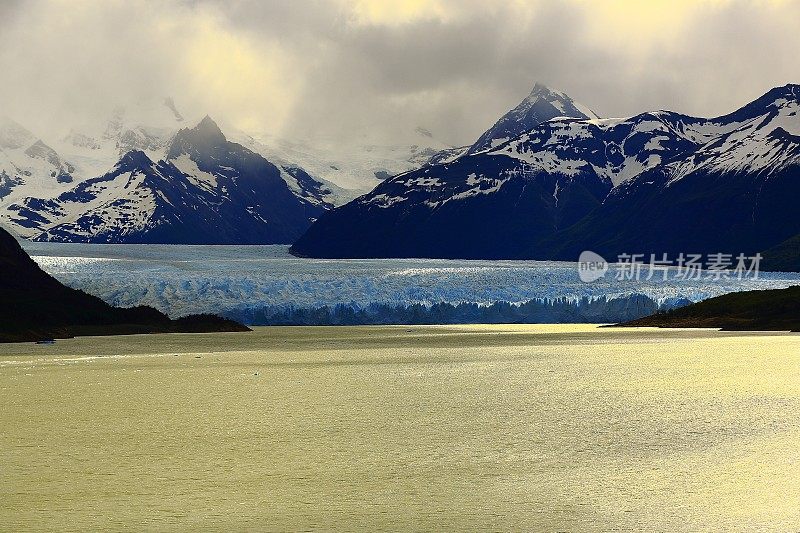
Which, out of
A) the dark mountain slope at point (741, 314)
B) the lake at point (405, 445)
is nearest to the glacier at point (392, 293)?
the dark mountain slope at point (741, 314)

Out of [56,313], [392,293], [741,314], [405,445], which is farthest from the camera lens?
[392,293]

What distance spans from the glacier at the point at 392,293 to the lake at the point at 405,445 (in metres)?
42.6

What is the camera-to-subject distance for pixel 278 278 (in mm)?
97688

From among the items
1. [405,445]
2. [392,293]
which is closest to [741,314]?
[392,293]

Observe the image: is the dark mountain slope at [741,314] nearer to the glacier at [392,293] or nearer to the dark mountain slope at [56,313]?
the glacier at [392,293]

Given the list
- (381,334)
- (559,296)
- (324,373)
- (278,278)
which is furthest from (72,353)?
(559,296)

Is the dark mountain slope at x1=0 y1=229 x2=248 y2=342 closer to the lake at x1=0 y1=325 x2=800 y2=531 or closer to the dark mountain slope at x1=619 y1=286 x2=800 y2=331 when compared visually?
the lake at x1=0 y1=325 x2=800 y2=531

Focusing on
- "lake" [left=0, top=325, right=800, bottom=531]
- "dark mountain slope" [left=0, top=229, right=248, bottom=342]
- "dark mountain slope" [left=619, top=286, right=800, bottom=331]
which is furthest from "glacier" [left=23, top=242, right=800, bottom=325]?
"lake" [left=0, top=325, right=800, bottom=531]

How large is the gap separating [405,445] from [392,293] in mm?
70459

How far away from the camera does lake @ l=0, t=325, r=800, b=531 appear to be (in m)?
18.0

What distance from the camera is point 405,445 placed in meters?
24.8

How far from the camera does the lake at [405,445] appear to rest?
17953mm

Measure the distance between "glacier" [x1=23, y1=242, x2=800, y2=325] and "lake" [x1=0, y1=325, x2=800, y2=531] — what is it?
42.6 meters

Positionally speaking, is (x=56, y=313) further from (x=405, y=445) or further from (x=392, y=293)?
(x=405, y=445)
